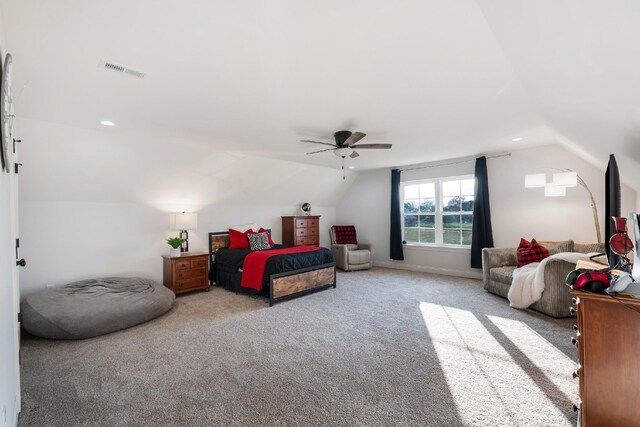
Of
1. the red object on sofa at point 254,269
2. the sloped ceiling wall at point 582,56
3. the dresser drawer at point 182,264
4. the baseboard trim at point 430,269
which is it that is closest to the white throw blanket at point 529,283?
the sloped ceiling wall at point 582,56

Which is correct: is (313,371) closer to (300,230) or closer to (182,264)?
(182,264)

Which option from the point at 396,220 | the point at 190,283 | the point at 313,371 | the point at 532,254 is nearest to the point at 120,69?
the point at 313,371

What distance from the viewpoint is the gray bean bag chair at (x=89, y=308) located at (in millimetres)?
2924

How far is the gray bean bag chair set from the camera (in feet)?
9.59

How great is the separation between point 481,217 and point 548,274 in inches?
79.0

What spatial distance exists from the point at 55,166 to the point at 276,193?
3.58 metres

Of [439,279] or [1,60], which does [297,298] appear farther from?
[1,60]

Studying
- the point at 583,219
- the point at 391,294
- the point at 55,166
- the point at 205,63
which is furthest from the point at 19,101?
the point at 583,219

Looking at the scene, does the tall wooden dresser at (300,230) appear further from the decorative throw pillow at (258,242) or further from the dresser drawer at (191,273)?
the dresser drawer at (191,273)

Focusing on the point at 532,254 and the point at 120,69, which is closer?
the point at 120,69

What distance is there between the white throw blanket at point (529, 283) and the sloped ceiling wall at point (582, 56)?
1277mm

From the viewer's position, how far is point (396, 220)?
259 inches

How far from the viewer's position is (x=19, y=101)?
105 inches

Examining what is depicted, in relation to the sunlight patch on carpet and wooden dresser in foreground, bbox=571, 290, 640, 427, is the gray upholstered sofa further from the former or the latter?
wooden dresser in foreground, bbox=571, 290, 640, 427
